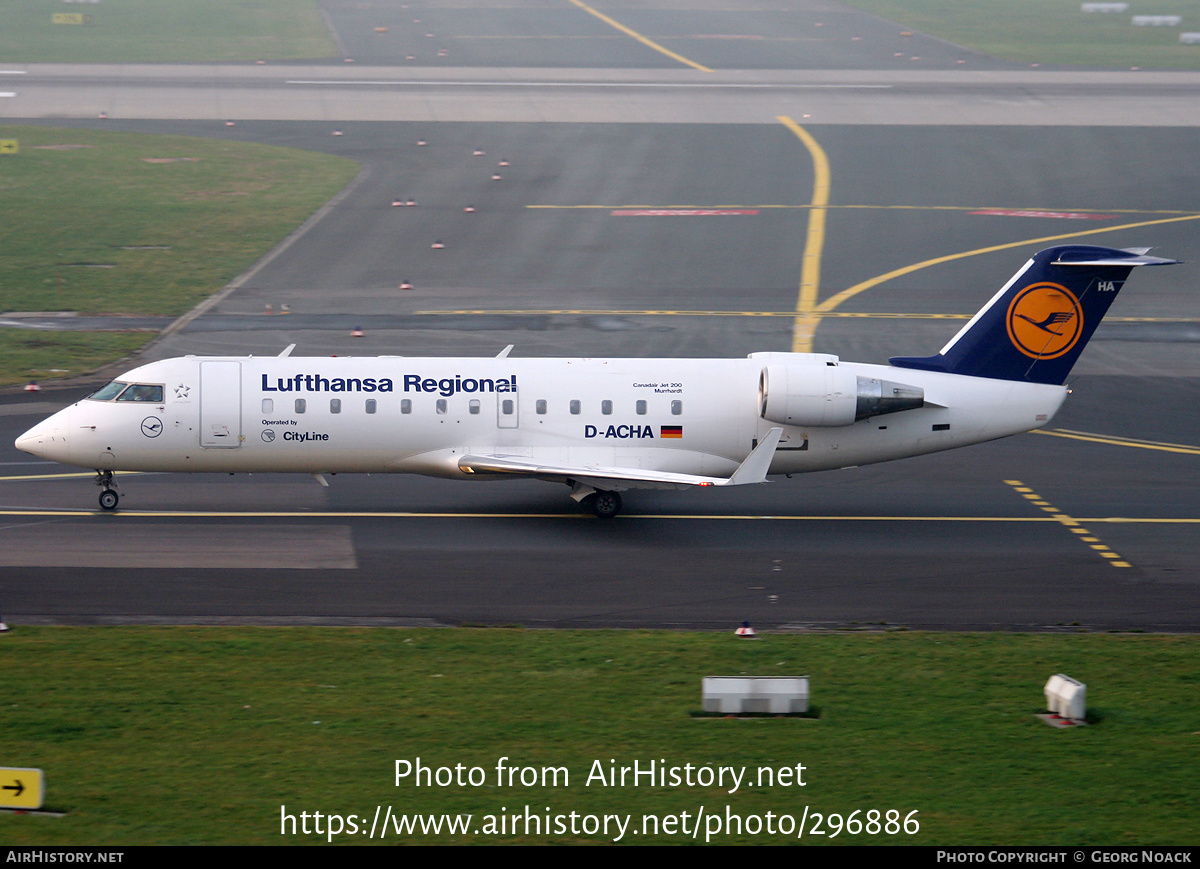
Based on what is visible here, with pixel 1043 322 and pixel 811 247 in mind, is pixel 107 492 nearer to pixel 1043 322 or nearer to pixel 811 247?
pixel 1043 322

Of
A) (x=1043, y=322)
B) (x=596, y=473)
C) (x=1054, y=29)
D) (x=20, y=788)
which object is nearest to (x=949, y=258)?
(x=1043, y=322)

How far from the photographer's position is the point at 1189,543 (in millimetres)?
30969

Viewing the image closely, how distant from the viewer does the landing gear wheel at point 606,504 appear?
3241 centimetres

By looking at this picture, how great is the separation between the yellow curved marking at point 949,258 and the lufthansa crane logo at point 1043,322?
18.9 metres

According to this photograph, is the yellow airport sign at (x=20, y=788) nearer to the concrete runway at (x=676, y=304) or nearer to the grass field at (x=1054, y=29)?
the concrete runway at (x=676, y=304)

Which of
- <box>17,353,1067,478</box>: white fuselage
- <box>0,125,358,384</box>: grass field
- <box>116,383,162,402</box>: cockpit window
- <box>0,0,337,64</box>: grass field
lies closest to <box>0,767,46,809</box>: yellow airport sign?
<box>17,353,1067,478</box>: white fuselage

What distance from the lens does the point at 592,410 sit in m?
32.1

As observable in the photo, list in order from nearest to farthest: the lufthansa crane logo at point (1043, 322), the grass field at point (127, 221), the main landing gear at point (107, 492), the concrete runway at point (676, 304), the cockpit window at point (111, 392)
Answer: the concrete runway at point (676, 304) < the cockpit window at point (111, 392) < the main landing gear at point (107, 492) < the lufthansa crane logo at point (1043, 322) < the grass field at point (127, 221)

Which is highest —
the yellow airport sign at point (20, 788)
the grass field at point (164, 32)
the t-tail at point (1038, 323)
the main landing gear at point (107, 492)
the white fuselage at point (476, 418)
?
the grass field at point (164, 32)

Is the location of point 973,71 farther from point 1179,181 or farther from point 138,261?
point 138,261

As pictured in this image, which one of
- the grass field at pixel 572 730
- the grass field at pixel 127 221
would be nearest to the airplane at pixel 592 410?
the grass field at pixel 572 730

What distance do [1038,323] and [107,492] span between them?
22294 mm

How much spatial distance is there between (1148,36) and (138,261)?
3794 inches

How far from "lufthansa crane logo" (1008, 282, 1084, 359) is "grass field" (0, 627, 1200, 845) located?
9.48m
